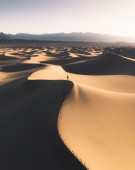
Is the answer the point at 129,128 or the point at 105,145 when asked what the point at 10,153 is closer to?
the point at 105,145

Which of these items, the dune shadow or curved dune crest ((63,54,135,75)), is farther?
curved dune crest ((63,54,135,75))

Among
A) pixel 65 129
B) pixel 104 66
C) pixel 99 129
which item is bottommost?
pixel 104 66

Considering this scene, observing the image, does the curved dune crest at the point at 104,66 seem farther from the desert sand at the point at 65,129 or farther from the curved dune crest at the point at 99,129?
the curved dune crest at the point at 99,129

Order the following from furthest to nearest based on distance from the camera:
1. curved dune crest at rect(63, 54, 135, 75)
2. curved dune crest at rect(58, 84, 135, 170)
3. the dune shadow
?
curved dune crest at rect(63, 54, 135, 75)
curved dune crest at rect(58, 84, 135, 170)
the dune shadow

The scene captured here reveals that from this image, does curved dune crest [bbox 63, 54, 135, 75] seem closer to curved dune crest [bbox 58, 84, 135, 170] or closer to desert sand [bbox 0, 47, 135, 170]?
desert sand [bbox 0, 47, 135, 170]

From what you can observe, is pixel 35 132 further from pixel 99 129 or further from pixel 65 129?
pixel 99 129

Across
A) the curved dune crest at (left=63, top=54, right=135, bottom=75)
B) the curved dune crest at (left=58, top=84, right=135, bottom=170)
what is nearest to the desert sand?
the curved dune crest at (left=58, top=84, right=135, bottom=170)

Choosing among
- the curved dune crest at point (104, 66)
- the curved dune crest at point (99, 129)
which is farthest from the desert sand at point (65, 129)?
the curved dune crest at point (104, 66)

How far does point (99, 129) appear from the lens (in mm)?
7570

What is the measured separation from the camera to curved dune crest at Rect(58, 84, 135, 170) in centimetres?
589

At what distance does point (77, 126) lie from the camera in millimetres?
7430

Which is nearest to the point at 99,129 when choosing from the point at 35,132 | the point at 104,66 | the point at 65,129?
the point at 65,129

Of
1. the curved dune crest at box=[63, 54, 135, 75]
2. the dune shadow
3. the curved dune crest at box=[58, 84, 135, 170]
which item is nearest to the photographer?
the dune shadow

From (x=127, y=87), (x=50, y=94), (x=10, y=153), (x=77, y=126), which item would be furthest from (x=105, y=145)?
(x=127, y=87)
